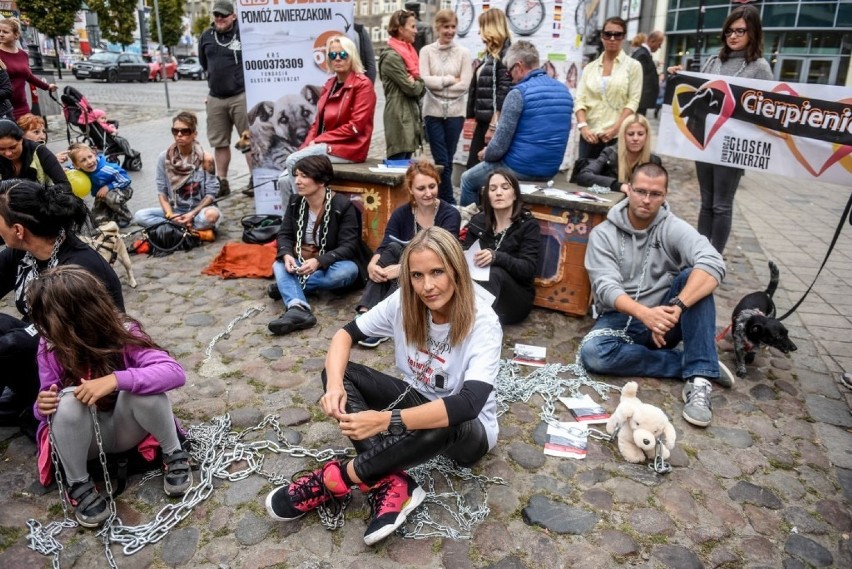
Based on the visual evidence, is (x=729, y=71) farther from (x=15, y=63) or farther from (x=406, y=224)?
(x=15, y=63)

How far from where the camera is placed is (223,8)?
6.78 m

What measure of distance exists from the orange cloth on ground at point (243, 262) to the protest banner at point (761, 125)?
361cm

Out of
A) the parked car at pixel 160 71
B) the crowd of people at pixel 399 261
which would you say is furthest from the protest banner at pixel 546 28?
the parked car at pixel 160 71

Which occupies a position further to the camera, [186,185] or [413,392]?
[186,185]

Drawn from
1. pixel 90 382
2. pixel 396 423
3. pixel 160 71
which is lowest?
pixel 396 423

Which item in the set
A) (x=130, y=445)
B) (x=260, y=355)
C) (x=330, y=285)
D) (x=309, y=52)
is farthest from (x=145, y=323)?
(x=309, y=52)

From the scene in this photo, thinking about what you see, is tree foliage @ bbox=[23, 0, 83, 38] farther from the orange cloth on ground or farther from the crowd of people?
the orange cloth on ground

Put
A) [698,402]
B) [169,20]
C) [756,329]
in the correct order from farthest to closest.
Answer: [169,20] → [756,329] → [698,402]

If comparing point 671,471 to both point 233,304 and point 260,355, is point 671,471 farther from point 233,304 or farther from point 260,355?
point 233,304

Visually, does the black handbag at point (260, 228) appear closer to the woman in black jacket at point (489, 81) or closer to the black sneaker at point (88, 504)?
the woman in black jacket at point (489, 81)

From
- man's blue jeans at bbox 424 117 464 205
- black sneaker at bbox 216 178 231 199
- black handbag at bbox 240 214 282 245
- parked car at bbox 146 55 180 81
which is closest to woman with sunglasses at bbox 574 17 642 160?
man's blue jeans at bbox 424 117 464 205

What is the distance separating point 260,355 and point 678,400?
2.65 meters

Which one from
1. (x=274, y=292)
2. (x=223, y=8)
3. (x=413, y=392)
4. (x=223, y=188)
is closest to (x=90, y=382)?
(x=413, y=392)

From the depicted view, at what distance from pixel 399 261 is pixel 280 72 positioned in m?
3.20
